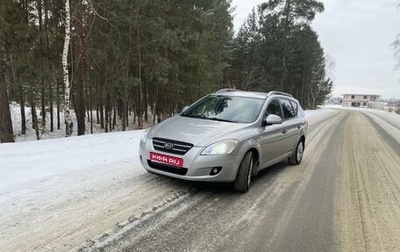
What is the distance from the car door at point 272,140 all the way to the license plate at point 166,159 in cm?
166

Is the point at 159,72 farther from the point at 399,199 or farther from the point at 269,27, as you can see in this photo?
the point at 269,27

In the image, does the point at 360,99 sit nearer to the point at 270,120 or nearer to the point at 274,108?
the point at 274,108

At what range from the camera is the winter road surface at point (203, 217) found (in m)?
3.41

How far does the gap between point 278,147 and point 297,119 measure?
1.73 meters

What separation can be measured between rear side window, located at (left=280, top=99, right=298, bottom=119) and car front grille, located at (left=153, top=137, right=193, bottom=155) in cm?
321

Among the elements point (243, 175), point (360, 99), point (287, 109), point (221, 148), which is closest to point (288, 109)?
point (287, 109)

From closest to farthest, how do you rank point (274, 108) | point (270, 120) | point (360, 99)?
point (270, 120) < point (274, 108) < point (360, 99)

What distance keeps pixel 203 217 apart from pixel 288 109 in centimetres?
425

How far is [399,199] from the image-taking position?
553 centimetres

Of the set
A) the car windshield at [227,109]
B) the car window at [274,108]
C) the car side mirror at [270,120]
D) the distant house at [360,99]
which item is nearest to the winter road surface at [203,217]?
the car side mirror at [270,120]

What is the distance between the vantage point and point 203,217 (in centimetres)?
420

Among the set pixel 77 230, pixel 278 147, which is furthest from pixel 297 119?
pixel 77 230

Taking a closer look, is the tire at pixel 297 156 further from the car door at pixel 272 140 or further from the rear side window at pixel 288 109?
the car door at pixel 272 140

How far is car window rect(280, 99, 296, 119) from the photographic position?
7.27m
